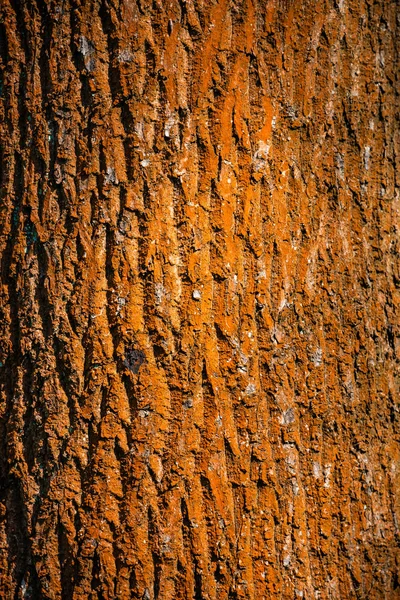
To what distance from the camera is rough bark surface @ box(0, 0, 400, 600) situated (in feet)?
4.02

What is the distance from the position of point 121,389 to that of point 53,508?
296mm

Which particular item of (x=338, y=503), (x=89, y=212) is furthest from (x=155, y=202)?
(x=338, y=503)

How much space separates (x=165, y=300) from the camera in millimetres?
1234

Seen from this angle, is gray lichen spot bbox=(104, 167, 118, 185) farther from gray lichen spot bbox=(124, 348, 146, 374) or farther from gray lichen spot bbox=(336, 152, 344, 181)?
gray lichen spot bbox=(336, 152, 344, 181)

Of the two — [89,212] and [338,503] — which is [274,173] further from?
[338,503]

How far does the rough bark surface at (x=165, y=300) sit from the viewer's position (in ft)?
4.02

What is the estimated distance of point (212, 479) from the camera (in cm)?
125

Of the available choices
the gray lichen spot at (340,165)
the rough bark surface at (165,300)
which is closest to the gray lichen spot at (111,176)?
the rough bark surface at (165,300)

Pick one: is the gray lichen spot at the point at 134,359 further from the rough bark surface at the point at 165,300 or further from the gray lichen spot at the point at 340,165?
the gray lichen spot at the point at 340,165

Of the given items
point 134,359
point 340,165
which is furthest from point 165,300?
point 340,165

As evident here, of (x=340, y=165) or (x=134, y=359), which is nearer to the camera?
(x=134, y=359)

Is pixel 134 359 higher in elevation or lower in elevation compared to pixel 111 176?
lower

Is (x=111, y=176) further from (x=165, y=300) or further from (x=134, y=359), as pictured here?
(x=134, y=359)

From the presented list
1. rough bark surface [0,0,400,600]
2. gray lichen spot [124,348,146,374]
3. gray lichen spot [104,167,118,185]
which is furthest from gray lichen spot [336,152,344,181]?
gray lichen spot [124,348,146,374]
